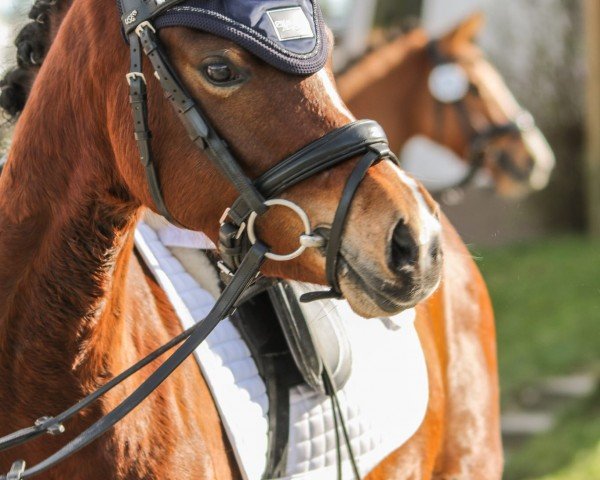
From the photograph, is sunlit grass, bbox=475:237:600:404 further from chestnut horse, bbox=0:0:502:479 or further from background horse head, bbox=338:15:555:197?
chestnut horse, bbox=0:0:502:479

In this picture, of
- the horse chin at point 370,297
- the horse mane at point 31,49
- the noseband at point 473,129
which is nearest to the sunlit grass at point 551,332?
the noseband at point 473,129

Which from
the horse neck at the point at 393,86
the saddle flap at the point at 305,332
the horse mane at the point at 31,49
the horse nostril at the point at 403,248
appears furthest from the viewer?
the horse neck at the point at 393,86

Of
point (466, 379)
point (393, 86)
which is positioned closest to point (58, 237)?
point (466, 379)

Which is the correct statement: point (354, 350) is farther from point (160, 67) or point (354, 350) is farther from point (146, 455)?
point (160, 67)

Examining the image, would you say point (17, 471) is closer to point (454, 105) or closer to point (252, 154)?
point (252, 154)

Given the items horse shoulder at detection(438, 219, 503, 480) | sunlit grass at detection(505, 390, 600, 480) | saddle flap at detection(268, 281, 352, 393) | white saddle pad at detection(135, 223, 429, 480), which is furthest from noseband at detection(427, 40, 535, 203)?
saddle flap at detection(268, 281, 352, 393)

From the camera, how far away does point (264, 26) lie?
199 cm

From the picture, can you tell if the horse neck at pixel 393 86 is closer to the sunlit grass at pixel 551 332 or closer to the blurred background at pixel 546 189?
the blurred background at pixel 546 189

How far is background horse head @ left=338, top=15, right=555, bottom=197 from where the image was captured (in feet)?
26.1

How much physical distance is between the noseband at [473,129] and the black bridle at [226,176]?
19.3 feet

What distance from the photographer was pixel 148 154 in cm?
206

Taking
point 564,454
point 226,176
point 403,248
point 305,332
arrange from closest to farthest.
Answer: point 403,248, point 226,176, point 305,332, point 564,454

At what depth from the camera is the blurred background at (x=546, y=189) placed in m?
8.63

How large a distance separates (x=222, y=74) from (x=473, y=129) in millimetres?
6364
